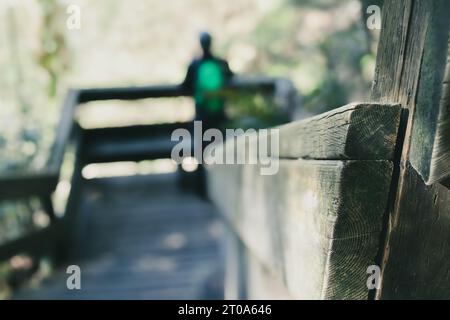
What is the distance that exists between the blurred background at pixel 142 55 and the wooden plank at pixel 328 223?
20.6 inches

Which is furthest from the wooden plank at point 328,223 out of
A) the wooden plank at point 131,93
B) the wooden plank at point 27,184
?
the wooden plank at point 131,93

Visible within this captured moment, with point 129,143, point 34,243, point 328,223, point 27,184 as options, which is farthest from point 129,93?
point 328,223

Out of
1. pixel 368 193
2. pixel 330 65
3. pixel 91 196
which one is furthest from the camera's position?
pixel 91 196

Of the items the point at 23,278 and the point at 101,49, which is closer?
the point at 23,278

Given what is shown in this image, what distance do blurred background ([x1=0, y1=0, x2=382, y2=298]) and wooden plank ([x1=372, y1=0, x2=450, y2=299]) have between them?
0.41 metres

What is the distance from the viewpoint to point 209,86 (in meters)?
5.57

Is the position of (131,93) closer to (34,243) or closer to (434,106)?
(34,243)

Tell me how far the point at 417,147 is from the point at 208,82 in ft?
15.8

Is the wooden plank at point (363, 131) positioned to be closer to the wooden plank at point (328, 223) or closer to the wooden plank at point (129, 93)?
the wooden plank at point (328, 223)

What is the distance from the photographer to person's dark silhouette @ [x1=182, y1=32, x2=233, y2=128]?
5445mm

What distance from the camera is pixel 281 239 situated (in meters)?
1.39
